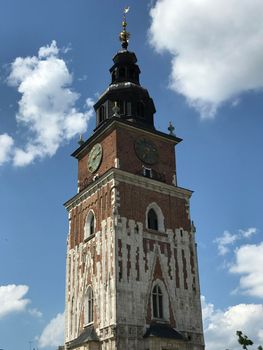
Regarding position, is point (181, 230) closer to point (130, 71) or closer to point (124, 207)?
point (124, 207)

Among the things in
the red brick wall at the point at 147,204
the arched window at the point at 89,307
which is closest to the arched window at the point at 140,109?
the red brick wall at the point at 147,204

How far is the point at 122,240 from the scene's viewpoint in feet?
120

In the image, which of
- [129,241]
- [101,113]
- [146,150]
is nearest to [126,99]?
[101,113]

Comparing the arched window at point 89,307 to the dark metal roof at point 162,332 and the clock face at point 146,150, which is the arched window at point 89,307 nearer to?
the dark metal roof at point 162,332

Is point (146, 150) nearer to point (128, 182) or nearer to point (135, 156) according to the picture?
point (135, 156)

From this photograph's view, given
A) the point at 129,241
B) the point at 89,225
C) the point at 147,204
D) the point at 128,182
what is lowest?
the point at 129,241

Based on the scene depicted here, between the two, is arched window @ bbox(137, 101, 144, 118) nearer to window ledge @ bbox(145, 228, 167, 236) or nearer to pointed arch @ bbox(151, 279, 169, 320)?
window ledge @ bbox(145, 228, 167, 236)

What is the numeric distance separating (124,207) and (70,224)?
6587 millimetres

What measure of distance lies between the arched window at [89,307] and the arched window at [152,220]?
6.31 meters

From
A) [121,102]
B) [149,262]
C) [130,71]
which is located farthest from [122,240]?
[130,71]

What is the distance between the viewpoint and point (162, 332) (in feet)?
113

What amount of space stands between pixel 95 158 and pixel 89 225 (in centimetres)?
553

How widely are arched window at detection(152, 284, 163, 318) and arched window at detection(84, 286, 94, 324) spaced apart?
14.1ft

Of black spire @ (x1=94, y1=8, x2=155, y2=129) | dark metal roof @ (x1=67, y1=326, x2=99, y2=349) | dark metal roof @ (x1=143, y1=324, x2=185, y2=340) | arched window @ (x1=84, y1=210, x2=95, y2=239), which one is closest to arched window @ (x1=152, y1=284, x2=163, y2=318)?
dark metal roof @ (x1=143, y1=324, x2=185, y2=340)
